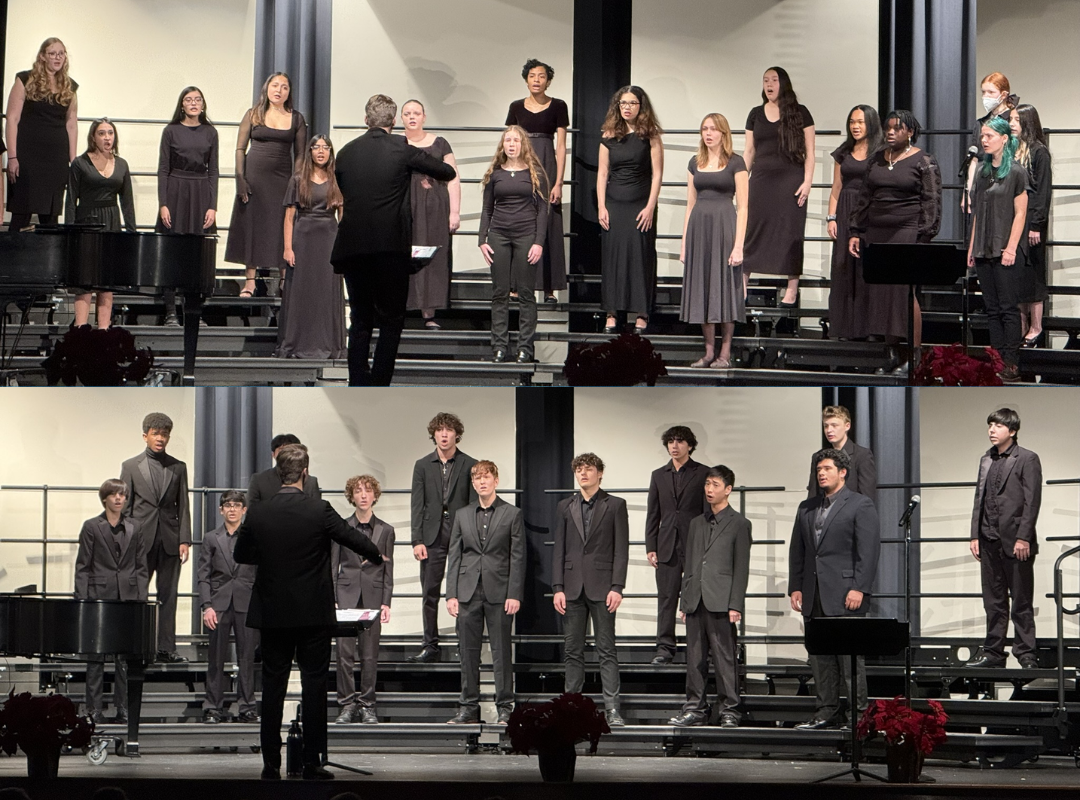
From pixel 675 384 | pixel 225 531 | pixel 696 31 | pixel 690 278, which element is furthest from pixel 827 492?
pixel 696 31

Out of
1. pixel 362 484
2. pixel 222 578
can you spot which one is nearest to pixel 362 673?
pixel 222 578

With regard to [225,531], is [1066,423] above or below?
above

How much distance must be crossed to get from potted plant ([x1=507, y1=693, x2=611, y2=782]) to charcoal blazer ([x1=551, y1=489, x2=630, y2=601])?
141cm

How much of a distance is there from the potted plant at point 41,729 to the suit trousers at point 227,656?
1.32 meters

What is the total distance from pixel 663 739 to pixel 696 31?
5627 mm

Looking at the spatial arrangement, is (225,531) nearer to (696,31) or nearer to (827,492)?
(827,492)

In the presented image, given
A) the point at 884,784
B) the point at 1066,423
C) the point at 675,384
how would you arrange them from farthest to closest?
the point at 1066,423
the point at 675,384
the point at 884,784

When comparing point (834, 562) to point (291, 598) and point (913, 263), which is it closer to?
point (913, 263)

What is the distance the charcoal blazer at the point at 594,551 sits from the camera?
25.2 feet

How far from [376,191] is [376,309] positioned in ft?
1.76

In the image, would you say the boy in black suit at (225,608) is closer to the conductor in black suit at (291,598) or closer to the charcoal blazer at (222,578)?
the charcoal blazer at (222,578)

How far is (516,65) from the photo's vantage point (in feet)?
37.2

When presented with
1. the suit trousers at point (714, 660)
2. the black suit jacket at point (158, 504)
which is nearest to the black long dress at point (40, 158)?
the black suit jacket at point (158, 504)

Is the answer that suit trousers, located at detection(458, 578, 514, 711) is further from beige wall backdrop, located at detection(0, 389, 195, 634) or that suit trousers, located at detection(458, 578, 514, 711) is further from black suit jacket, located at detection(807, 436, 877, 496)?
beige wall backdrop, located at detection(0, 389, 195, 634)
